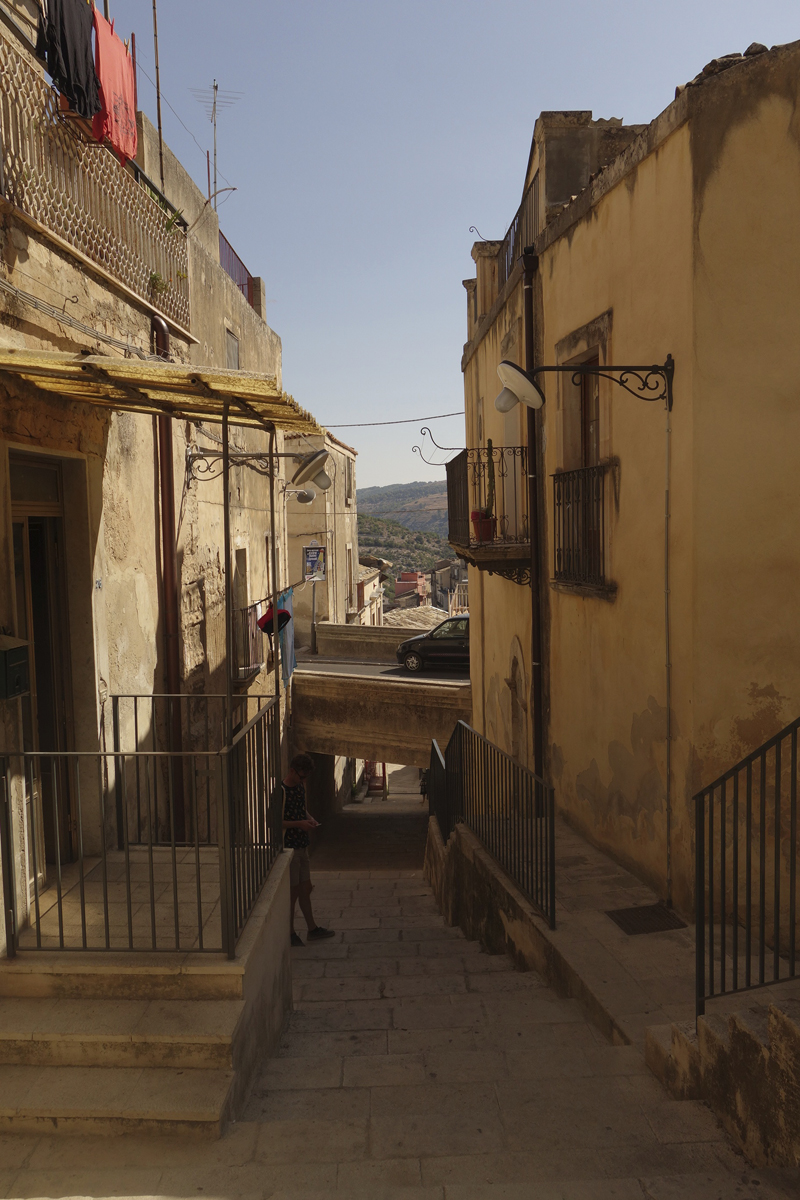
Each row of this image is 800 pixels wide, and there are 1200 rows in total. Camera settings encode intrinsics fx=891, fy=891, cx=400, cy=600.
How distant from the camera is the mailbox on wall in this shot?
4590 mm

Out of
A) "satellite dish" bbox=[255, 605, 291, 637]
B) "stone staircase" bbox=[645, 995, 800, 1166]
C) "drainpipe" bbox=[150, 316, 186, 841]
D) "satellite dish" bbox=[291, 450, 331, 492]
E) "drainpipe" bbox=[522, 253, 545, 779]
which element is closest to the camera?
"stone staircase" bbox=[645, 995, 800, 1166]

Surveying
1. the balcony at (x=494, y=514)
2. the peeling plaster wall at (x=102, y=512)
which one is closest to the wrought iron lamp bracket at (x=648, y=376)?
the peeling plaster wall at (x=102, y=512)

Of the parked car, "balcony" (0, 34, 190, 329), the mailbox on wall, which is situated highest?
"balcony" (0, 34, 190, 329)

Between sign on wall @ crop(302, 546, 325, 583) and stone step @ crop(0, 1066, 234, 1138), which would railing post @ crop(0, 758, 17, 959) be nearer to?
stone step @ crop(0, 1066, 234, 1138)

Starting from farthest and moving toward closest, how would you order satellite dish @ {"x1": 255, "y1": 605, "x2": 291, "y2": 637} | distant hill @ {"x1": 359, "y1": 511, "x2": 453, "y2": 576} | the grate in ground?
1. distant hill @ {"x1": 359, "y1": 511, "x2": 453, "y2": 576}
2. satellite dish @ {"x1": 255, "y1": 605, "x2": 291, "y2": 637}
3. the grate in ground

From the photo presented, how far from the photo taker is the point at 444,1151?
11.6 feet

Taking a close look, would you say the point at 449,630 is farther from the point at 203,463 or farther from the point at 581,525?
the point at 581,525

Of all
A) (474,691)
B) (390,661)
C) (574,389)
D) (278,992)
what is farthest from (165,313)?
(390,661)

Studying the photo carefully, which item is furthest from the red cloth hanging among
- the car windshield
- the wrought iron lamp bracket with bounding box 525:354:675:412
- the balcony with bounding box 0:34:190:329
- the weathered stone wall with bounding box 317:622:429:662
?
the weathered stone wall with bounding box 317:622:429:662

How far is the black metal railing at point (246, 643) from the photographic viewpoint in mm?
12766

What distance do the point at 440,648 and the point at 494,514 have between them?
323 inches

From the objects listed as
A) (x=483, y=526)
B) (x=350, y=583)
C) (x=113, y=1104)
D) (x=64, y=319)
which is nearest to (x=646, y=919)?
(x=113, y=1104)

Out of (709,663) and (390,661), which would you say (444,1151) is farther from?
(390,661)

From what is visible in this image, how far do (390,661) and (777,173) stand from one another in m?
17.7
